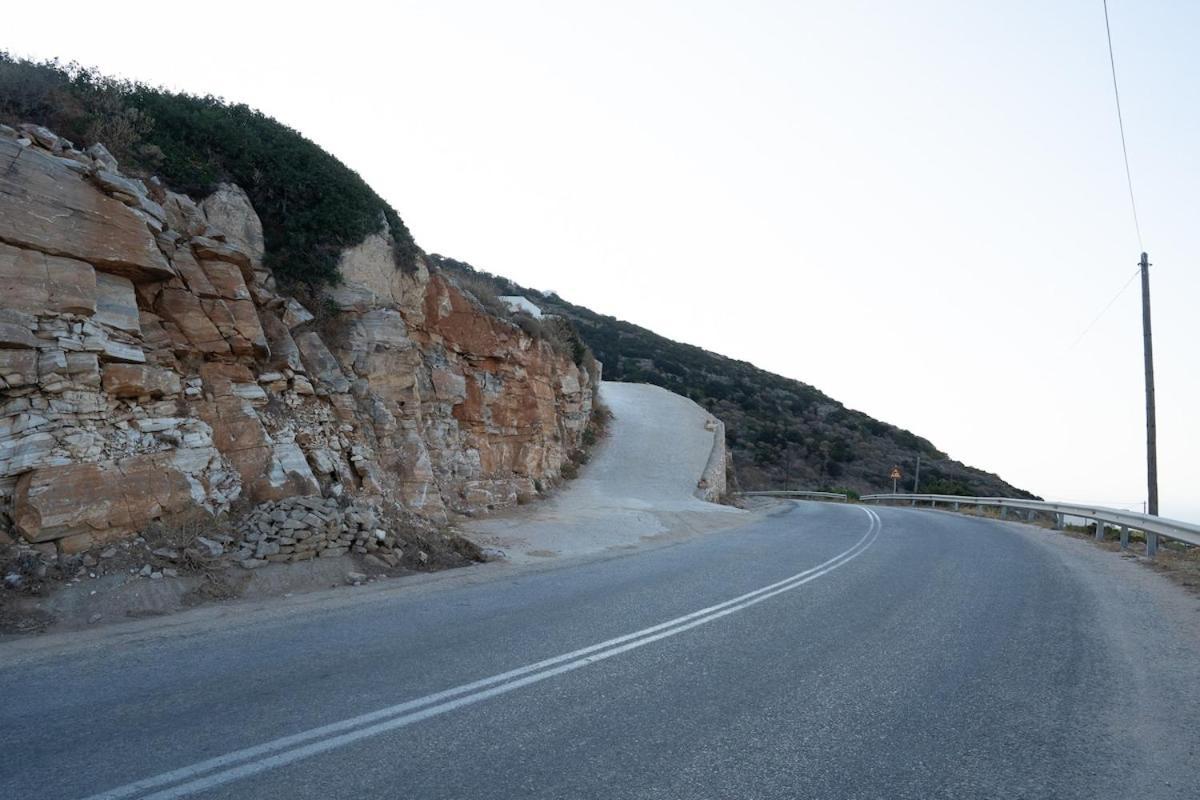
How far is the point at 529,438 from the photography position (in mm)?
21656

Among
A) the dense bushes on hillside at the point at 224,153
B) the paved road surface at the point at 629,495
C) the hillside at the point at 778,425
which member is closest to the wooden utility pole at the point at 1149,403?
the paved road surface at the point at 629,495

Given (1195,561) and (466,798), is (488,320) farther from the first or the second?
(466,798)

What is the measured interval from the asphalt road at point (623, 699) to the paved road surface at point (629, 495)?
18.0ft

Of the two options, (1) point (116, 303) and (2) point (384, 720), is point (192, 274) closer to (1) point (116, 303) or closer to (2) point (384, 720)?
(1) point (116, 303)

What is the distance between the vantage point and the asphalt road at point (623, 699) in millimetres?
3852

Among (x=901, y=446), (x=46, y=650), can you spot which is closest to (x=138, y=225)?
(x=46, y=650)

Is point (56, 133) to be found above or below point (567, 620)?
above

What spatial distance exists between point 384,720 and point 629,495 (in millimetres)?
19605

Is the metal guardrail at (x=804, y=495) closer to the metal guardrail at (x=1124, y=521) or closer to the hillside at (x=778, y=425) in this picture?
the hillside at (x=778, y=425)

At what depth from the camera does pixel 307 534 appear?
9539 mm

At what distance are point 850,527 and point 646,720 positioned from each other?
15752 millimetres

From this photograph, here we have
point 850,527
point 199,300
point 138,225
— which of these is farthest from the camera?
point 850,527

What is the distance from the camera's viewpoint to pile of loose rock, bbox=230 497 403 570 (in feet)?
29.9

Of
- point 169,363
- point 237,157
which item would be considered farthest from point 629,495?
point 169,363
